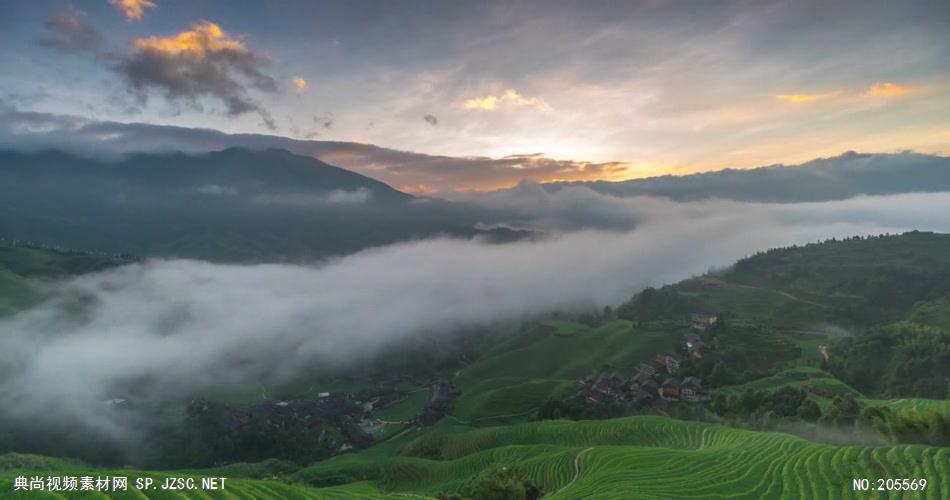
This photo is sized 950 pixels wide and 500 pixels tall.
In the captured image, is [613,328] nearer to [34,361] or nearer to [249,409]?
[249,409]

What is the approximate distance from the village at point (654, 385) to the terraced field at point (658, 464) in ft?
71.2

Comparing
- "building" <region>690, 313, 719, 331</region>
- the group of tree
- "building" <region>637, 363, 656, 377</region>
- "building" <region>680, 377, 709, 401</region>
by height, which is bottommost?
"building" <region>637, 363, 656, 377</region>

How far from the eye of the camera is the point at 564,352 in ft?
444

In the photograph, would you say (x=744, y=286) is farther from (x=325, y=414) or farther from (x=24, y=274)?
(x=24, y=274)

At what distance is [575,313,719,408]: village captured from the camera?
8550 cm

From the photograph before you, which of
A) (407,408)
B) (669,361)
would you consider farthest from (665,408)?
(407,408)

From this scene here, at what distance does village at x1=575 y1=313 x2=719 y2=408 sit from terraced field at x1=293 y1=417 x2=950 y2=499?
2170 cm

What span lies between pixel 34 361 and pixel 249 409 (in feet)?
197

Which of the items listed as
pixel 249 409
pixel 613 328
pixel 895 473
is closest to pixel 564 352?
pixel 613 328

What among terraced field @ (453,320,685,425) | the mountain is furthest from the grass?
terraced field @ (453,320,685,425)

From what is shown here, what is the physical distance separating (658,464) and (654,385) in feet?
204

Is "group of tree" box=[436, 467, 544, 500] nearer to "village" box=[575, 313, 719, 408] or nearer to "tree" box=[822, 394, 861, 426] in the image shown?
"tree" box=[822, 394, 861, 426]

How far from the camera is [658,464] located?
116 feet

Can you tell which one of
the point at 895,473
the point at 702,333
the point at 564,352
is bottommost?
the point at 564,352
